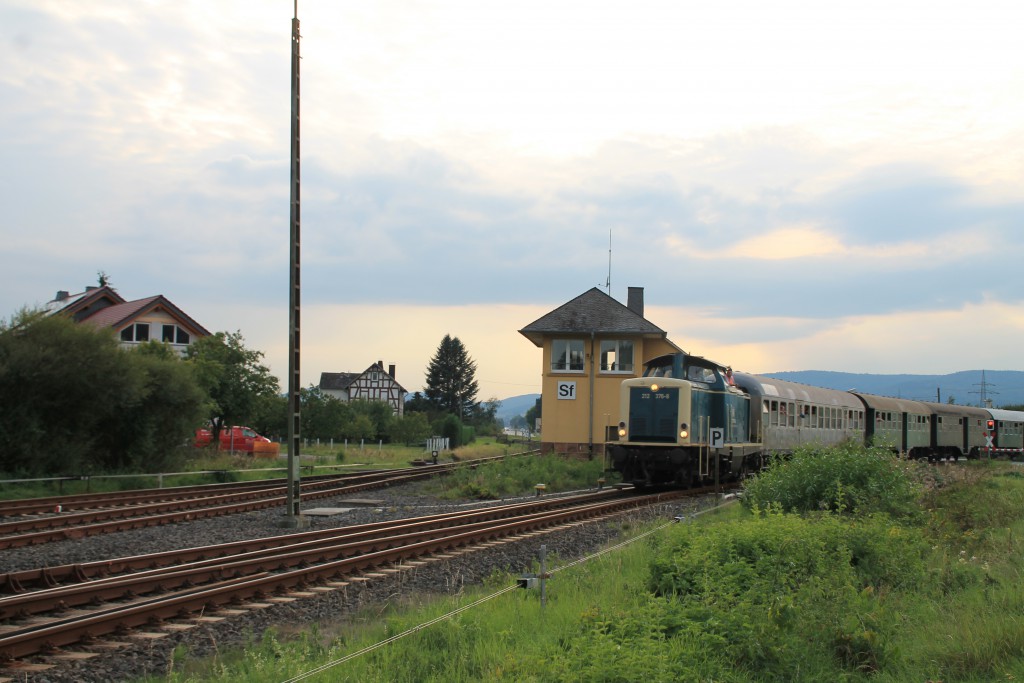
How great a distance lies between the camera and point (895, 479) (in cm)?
1498

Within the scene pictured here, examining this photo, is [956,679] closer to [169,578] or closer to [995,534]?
[995,534]

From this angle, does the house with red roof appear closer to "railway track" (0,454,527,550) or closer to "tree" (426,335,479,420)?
"railway track" (0,454,527,550)

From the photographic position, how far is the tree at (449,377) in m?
115

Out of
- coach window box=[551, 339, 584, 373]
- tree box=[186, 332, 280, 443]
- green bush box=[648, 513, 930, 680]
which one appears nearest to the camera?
green bush box=[648, 513, 930, 680]

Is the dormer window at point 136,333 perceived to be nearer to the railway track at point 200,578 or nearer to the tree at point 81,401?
the tree at point 81,401

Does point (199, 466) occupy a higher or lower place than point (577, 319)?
lower

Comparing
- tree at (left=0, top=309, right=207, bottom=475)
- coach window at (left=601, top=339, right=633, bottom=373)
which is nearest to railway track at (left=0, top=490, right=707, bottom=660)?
tree at (left=0, top=309, right=207, bottom=475)

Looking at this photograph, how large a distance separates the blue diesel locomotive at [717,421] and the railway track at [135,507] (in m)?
8.62

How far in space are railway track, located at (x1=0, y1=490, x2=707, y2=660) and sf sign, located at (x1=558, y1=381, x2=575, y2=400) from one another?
1756 cm

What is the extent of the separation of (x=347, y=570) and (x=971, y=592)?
24.7 ft

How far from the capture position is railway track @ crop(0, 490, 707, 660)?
853 cm

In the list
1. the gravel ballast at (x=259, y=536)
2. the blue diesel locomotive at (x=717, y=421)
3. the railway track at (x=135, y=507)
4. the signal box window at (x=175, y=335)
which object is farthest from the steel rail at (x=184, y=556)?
the signal box window at (x=175, y=335)

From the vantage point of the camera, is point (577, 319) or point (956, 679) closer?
point (956, 679)

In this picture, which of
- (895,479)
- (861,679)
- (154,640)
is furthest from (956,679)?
(895,479)
